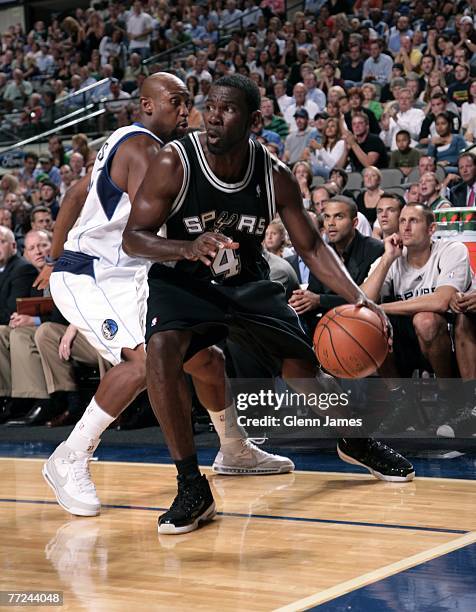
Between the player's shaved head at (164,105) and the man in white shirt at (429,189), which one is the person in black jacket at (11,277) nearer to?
the man in white shirt at (429,189)

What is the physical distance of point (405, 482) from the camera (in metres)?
4.21

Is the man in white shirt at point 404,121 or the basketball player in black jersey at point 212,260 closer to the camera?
the basketball player in black jersey at point 212,260

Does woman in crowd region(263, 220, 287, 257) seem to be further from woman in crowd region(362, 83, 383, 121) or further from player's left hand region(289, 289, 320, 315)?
woman in crowd region(362, 83, 383, 121)

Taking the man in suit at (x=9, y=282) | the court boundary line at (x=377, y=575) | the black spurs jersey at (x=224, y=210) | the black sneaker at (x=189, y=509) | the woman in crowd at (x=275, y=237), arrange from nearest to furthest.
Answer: the court boundary line at (x=377, y=575) → the black sneaker at (x=189, y=509) → the black spurs jersey at (x=224, y=210) → the woman in crowd at (x=275, y=237) → the man in suit at (x=9, y=282)

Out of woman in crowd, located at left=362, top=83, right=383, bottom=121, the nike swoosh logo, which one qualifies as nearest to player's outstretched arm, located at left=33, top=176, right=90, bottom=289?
the nike swoosh logo

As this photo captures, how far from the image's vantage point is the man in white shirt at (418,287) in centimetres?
526

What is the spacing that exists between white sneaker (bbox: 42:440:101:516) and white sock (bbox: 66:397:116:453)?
0.03 m

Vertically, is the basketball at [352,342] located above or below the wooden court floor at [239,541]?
above

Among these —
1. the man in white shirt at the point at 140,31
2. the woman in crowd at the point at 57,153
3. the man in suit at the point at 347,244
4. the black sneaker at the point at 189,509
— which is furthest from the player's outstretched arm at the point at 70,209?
the man in white shirt at the point at 140,31

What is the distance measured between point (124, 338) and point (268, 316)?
0.59m

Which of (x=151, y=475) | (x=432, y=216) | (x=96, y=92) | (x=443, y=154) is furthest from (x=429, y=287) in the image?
(x=96, y=92)

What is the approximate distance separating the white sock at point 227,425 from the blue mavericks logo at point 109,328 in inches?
28.2

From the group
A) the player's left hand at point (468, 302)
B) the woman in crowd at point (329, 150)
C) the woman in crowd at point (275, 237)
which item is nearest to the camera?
the player's left hand at point (468, 302)

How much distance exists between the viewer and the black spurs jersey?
12.1 ft
